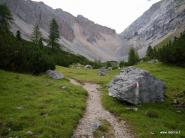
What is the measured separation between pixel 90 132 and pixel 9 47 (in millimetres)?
30058

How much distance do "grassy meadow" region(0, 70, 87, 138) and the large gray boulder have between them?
4.53 meters

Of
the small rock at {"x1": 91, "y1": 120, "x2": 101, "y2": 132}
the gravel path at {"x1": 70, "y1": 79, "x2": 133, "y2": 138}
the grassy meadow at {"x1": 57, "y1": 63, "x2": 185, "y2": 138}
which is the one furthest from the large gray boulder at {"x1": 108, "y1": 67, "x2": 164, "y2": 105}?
the small rock at {"x1": 91, "y1": 120, "x2": 101, "y2": 132}

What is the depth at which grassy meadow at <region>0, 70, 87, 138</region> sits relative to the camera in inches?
902

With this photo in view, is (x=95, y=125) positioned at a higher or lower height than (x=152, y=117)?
lower

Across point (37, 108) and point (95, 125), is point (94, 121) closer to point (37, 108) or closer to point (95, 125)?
point (95, 125)

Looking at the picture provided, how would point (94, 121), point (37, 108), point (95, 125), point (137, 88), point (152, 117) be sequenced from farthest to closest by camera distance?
point (137, 88)
point (152, 117)
point (37, 108)
point (94, 121)
point (95, 125)

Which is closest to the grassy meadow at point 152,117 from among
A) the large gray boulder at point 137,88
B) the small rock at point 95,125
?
the large gray boulder at point 137,88

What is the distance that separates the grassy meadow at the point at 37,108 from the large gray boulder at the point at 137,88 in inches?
178

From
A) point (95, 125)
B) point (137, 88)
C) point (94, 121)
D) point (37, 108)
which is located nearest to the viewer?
point (95, 125)

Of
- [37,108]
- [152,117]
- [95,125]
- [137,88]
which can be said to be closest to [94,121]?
[95,125]

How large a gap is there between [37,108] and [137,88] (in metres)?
12.2

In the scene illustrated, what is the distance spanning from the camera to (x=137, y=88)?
34594 millimetres

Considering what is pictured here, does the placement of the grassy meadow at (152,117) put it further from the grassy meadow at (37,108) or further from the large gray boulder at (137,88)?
the grassy meadow at (37,108)

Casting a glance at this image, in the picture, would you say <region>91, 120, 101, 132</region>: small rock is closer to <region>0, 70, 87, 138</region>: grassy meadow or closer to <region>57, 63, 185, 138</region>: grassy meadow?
<region>0, 70, 87, 138</region>: grassy meadow
